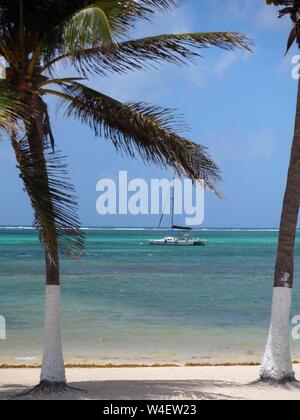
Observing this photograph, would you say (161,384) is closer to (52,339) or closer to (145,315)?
(52,339)

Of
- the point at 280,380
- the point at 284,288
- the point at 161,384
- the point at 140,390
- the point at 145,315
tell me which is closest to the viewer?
the point at 140,390

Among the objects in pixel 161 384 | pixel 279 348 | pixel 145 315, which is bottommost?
pixel 145 315

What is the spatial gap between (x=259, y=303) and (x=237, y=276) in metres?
23.0

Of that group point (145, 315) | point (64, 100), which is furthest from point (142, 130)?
point (145, 315)

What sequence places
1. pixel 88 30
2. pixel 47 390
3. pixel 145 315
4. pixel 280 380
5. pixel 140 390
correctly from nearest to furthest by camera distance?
pixel 88 30
pixel 47 390
pixel 140 390
pixel 280 380
pixel 145 315

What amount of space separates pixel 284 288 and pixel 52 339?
3781 millimetres

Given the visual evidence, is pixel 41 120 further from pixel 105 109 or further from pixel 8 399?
pixel 8 399

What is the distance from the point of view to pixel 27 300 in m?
39.0

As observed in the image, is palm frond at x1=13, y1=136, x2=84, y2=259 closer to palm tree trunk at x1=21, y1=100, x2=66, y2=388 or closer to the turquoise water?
palm tree trunk at x1=21, y1=100, x2=66, y2=388

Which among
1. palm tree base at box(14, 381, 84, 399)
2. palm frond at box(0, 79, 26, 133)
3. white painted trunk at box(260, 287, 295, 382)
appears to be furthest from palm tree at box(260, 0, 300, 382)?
palm frond at box(0, 79, 26, 133)

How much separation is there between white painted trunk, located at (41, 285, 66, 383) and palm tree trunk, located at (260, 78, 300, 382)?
328cm

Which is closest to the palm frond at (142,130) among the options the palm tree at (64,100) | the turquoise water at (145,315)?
the palm tree at (64,100)

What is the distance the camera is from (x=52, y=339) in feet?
38.1

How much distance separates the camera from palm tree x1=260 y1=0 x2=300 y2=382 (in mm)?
12266
